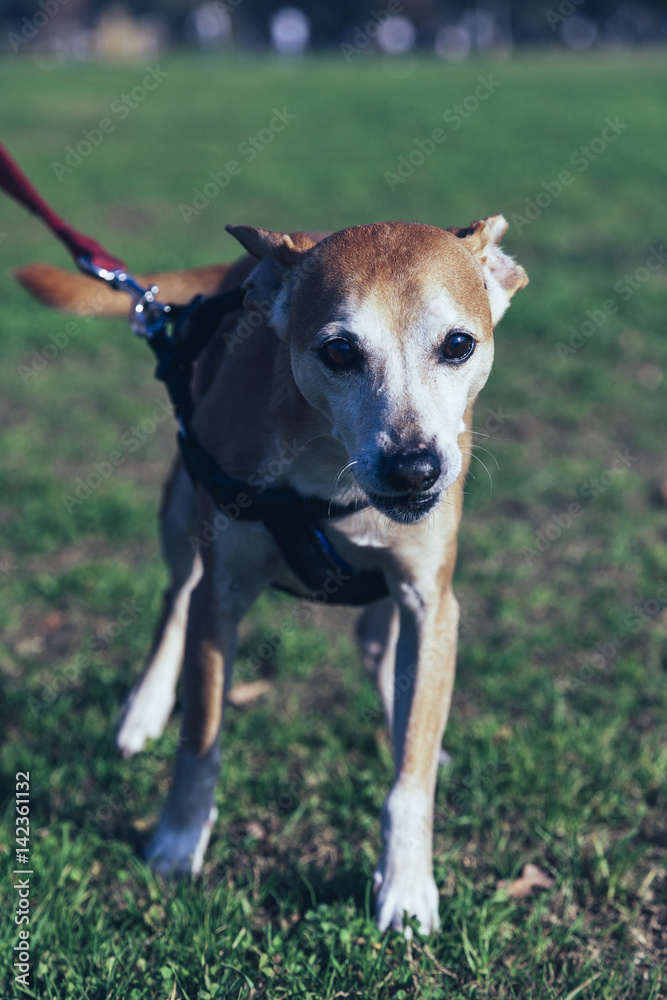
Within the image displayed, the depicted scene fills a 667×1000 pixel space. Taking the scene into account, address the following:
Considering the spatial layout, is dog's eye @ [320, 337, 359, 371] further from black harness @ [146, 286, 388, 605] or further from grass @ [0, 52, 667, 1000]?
grass @ [0, 52, 667, 1000]

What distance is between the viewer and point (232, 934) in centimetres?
237

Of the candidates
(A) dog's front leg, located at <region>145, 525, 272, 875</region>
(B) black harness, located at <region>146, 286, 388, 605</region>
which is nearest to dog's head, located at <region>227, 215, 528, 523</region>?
(B) black harness, located at <region>146, 286, 388, 605</region>

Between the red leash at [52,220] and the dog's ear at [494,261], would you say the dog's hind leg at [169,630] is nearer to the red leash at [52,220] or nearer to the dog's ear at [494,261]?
the red leash at [52,220]

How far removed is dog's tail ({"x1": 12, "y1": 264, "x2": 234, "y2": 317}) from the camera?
340 cm

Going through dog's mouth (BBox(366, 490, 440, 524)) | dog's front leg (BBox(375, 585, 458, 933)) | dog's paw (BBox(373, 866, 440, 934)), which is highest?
dog's mouth (BBox(366, 490, 440, 524))

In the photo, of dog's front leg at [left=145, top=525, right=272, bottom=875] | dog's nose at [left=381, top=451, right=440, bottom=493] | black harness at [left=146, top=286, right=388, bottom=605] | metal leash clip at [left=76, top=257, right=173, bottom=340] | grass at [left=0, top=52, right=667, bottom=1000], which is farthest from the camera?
metal leash clip at [left=76, top=257, right=173, bottom=340]

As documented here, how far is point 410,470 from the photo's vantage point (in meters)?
2.03

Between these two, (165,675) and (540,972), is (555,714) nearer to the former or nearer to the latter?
(540,972)

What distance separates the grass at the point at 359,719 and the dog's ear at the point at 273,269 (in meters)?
1.51

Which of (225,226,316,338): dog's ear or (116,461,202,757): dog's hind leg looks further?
(116,461,202,757): dog's hind leg

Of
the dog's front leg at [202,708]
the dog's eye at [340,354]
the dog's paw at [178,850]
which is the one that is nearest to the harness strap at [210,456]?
the dog's front leg at [202,708]

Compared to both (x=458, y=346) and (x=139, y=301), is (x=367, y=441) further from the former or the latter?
(x=139, y=301)

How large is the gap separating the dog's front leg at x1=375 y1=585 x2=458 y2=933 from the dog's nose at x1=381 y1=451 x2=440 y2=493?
1.79 ft

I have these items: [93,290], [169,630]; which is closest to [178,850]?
[169,630]
